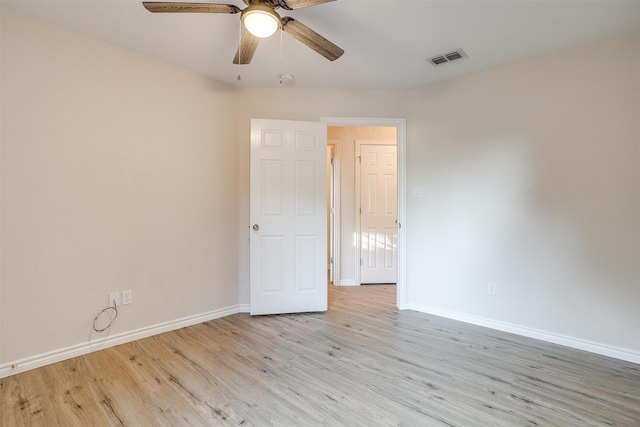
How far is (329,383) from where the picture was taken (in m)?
1.89

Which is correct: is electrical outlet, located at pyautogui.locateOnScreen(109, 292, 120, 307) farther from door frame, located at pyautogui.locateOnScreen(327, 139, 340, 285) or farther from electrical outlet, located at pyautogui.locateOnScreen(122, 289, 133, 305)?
door frame, located at pyautogui.locateOnScreen(327, 139, 340, 285)

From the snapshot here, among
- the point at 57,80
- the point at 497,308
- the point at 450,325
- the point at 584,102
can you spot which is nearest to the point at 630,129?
the point at 584,102

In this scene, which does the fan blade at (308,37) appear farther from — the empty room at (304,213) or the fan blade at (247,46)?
the fan blade at (247,46)

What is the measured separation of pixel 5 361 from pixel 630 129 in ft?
14.9

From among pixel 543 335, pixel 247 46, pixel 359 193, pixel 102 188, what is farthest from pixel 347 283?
pixel 247 46

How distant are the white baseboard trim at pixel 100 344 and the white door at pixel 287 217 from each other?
0.48m

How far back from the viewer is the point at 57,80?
217 cm

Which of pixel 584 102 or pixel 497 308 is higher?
pixel 584 102

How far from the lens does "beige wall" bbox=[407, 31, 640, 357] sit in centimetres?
227

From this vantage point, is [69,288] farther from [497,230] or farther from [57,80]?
[497,230]

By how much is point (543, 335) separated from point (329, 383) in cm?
191

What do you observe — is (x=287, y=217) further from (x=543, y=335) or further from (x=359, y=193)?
(x=543, y=335)

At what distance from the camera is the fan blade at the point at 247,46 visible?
1.87 m

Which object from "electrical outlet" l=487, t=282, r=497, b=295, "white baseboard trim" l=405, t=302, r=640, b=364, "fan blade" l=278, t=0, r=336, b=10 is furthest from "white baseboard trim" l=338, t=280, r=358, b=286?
"fan blade" l=278, t=0, r=336, b=10
